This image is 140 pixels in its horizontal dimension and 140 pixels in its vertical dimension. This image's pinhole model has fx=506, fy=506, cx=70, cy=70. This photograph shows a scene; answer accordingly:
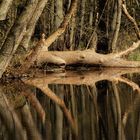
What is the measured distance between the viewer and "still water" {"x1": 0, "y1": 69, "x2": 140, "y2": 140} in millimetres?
6980

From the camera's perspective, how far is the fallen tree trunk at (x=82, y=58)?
61.7 ft

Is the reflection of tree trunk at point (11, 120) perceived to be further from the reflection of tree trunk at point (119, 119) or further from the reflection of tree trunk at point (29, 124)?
the reflection of tree trunk at point (119, 119)

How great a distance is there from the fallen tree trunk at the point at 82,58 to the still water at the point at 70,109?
2.95 metres

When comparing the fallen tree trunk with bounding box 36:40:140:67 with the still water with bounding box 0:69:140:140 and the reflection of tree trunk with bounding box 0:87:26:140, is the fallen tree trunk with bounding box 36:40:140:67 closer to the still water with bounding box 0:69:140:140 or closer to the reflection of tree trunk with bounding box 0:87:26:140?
the still water with bounding box 0:69:140:140

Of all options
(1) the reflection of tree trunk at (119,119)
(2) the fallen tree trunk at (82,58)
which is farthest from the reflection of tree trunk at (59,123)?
(2) the fallen tree trunk at (82,58)

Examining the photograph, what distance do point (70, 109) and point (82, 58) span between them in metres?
9.98

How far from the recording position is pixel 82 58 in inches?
763

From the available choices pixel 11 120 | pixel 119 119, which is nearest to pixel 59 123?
pixel 11 120

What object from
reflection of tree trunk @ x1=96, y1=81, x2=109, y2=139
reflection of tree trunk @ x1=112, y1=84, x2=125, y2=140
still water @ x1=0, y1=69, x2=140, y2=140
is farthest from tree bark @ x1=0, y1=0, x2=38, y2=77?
reflection of tree trunk @ x1=112, y1=84, x2=125, y2=140

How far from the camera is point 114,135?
6641 mm

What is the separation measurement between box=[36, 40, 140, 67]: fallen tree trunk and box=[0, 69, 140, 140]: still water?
295 cm

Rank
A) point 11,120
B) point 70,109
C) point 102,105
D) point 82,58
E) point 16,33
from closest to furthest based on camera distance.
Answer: point 11,120, point 70,109, point 102,105, point 16,33, point 82,58

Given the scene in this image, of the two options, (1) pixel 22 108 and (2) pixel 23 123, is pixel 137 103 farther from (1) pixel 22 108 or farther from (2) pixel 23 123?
(2) pixel 23 123

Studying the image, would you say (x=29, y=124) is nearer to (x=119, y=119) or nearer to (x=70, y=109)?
(x=119, y=119)
